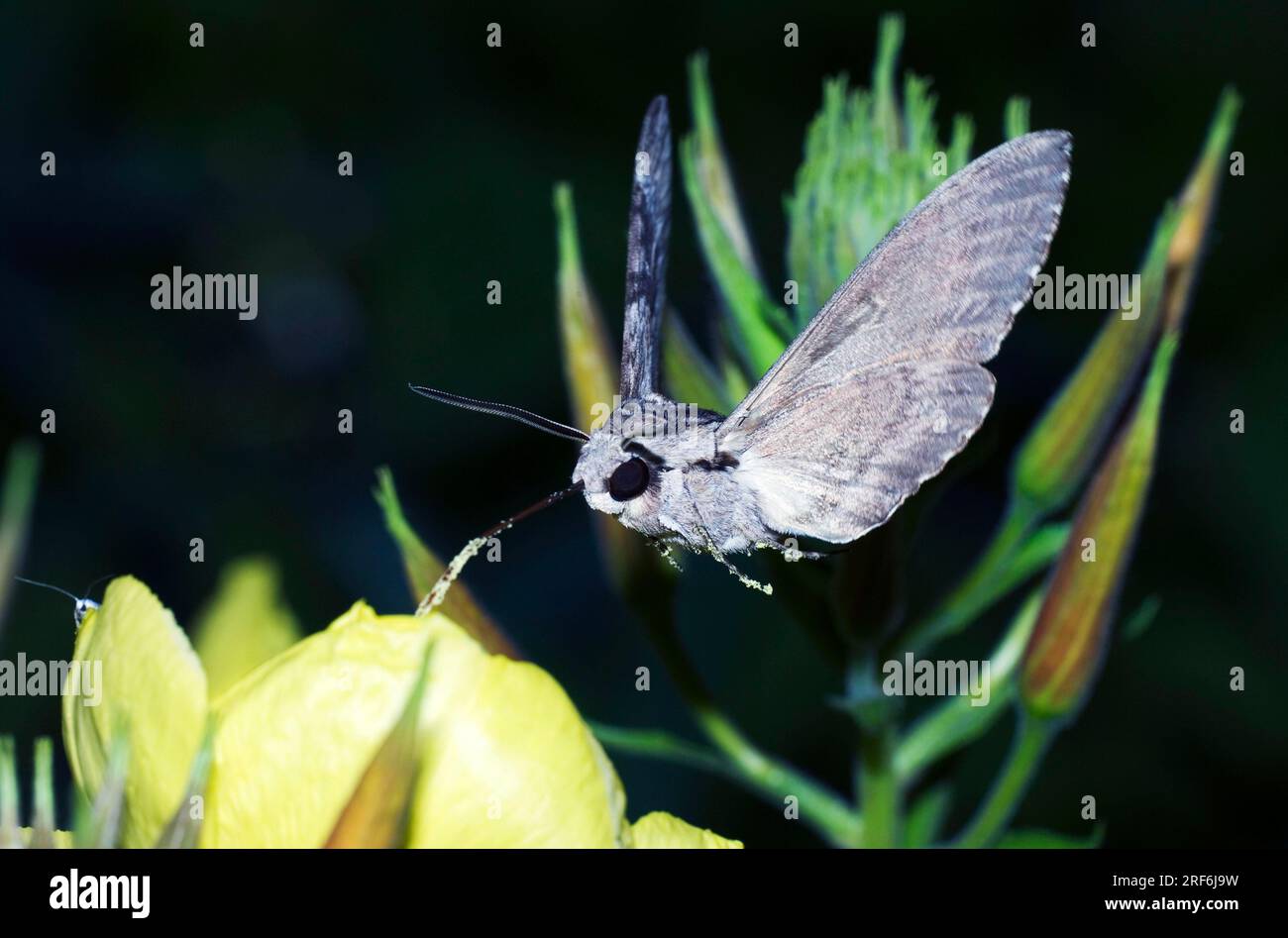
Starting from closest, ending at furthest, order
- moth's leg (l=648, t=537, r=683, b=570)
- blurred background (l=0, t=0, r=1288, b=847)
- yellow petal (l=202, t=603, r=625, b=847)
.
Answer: yellow petal (l=202, t=603, r=625, b=847)
moth's leg (l=648, t=537, r=683, b=570)
blurred background (l=0, t=0, r=1288, b=847)

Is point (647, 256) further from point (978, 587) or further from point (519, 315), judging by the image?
point (519, 315)

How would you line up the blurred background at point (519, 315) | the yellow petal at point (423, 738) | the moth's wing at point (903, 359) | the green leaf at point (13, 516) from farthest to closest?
1. the blurred background at point (519, 315)
2. the moth's wing at point (903, 359)
3. the yellow petal at point (423, 738)
4. the green leaf at point (13, 516)

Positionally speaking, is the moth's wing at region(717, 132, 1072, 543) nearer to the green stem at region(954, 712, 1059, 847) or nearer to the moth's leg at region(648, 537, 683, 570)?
the moth's leg at region(648, 537, 683, 570)

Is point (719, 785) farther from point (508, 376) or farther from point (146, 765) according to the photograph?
point (146, 765)

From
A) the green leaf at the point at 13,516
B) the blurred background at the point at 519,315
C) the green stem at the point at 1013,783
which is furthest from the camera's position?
the blurred background at the point at 519,315

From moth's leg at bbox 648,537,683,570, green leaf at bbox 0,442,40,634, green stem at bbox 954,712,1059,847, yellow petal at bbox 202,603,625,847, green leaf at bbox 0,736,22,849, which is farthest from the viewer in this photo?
green stem at bbox 954,712,1059,847

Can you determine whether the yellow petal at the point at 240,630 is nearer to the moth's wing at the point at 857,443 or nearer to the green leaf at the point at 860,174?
the moth's wing at the point at 857,443

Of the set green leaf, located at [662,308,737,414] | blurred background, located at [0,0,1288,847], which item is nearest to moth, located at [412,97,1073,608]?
green leaf, located at [662,308,737,414]

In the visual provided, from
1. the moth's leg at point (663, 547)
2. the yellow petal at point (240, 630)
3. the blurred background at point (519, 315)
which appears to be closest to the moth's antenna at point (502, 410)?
the moth's leg at point (663, 547)
